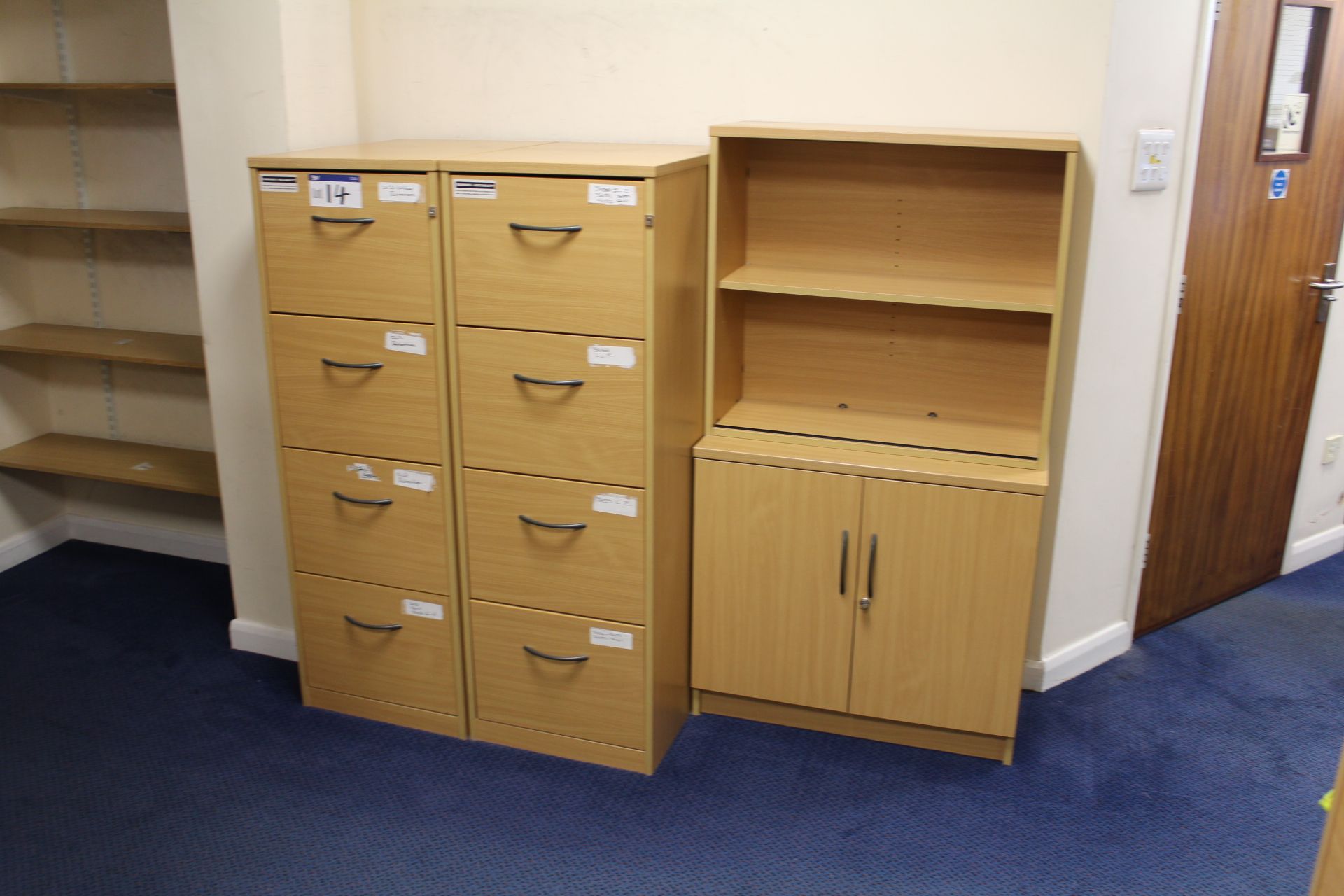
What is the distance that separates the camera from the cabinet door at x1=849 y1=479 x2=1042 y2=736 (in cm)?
235

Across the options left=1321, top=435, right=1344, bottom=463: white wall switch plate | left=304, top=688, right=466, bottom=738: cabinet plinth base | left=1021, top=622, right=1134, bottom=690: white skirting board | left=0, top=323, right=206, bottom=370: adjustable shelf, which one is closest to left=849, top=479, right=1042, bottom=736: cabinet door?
left=1021, top=622, right=1134, bottom=690: white skirting board

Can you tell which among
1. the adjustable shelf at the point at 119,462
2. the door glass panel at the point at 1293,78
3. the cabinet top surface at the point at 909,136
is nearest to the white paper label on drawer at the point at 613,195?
the cabinet top surface at the point at 909,136

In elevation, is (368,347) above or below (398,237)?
below

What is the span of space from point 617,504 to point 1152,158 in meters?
1.52

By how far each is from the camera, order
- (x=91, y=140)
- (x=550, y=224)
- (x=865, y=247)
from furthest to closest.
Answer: (x=91, y=140), (x=865, y=247), (x=550, y=224)

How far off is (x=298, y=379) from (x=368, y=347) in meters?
0.22

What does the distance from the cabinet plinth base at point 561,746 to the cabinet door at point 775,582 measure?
29 centimetres

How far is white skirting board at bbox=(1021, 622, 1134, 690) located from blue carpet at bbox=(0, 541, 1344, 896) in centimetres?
4

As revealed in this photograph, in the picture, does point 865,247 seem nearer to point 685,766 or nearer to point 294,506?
point 685,766

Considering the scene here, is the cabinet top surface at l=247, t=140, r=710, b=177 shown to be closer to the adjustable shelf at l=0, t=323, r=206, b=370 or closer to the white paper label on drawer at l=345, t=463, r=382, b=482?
the white paper label on drawer at l=345, t=463, r=382, b=482

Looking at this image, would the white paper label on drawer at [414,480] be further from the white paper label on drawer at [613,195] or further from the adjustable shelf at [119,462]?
the adjustable shelf at [119,462]

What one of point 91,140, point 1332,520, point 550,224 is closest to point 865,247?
point 550,224

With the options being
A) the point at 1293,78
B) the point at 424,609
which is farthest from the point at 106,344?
the point at 1293,78

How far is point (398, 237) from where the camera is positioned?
7.50 feet
